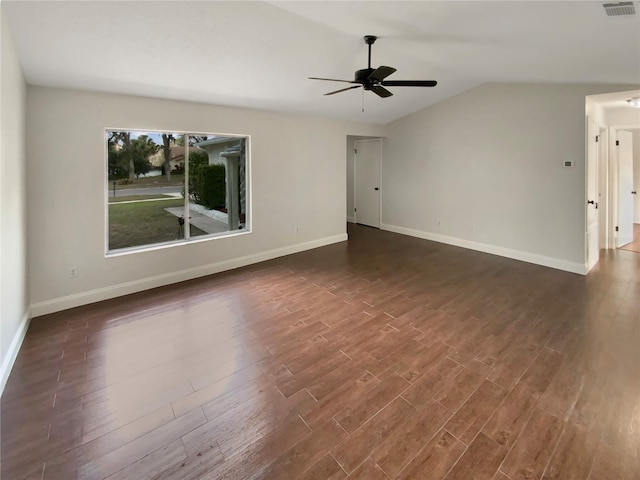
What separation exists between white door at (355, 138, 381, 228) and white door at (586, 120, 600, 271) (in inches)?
161

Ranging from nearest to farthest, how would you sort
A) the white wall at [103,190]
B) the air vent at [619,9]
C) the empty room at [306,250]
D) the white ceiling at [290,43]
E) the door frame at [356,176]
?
the empty room at [306,250] < the air vent at [619,9] < the white ceiling at [290,43] < the white wall at [103,190] < the door frame at [356,176]

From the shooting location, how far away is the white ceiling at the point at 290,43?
8.45ft

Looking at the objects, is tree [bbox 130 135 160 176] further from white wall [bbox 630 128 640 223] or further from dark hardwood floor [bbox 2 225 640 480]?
white wall [bbox 630 128 640 223]

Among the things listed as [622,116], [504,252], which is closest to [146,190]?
[504,252]

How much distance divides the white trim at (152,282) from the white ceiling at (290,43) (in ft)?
7.88

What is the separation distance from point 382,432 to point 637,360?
2.36 m

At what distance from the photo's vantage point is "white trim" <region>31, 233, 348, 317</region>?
146 inches

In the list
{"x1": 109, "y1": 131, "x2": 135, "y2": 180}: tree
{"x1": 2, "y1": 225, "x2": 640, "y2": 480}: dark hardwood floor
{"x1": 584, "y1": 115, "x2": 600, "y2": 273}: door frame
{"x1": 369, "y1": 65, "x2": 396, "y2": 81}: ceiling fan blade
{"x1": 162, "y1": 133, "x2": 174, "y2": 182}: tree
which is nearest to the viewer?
{"x1": 2, "y1": 225, "x2": 640, "y2": 480}: dark hardwood floor

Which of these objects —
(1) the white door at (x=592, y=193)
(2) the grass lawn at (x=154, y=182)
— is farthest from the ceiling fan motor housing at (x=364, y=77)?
(1) the white door at (x=592, y=193)

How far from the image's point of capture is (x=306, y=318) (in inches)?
137

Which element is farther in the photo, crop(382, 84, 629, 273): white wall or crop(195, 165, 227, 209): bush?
crop(195, 165, 227, 209): bush

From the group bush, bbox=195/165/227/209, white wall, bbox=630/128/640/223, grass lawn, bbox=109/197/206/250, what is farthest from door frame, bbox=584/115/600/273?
grass lawn, bbox=109/197/206/250

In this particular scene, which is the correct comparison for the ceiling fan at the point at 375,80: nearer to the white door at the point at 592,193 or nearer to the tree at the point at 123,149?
the tree at the point at 123,149

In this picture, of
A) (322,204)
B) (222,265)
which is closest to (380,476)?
(222,265)
